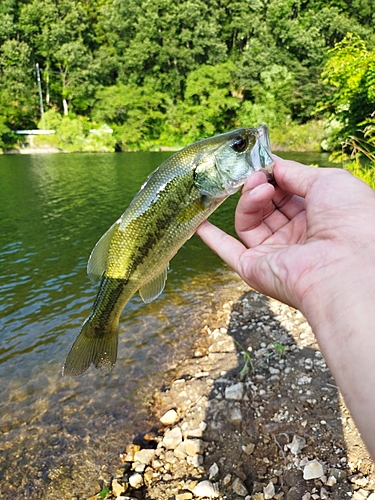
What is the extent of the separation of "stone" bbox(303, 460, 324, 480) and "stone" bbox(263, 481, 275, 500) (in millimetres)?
360

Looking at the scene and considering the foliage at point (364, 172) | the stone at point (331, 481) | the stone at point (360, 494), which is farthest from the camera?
the foliage at point (364, 172)

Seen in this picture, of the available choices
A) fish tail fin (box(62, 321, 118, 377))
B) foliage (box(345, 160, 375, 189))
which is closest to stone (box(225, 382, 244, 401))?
fish tail fin (box(62, 321, 118, 377))

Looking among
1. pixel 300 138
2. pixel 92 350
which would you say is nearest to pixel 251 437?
pixel 92 350

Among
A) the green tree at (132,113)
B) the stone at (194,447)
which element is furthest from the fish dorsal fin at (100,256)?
the green tree at (132,113)

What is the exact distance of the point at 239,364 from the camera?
620cm

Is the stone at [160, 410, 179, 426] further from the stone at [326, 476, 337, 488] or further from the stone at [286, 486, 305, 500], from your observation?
the stone at [326, 476, 337, 488]

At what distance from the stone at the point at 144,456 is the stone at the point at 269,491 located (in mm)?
1561

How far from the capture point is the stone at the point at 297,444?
421cm

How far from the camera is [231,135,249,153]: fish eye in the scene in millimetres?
2945

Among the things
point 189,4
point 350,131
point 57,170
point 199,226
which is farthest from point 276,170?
point 189,4

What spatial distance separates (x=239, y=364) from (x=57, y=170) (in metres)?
30.2

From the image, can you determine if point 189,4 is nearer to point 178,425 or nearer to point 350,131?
point 350,131

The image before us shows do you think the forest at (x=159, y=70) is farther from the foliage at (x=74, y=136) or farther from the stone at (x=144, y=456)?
the stone at (x=144, y=456)

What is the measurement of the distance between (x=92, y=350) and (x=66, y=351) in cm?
476
